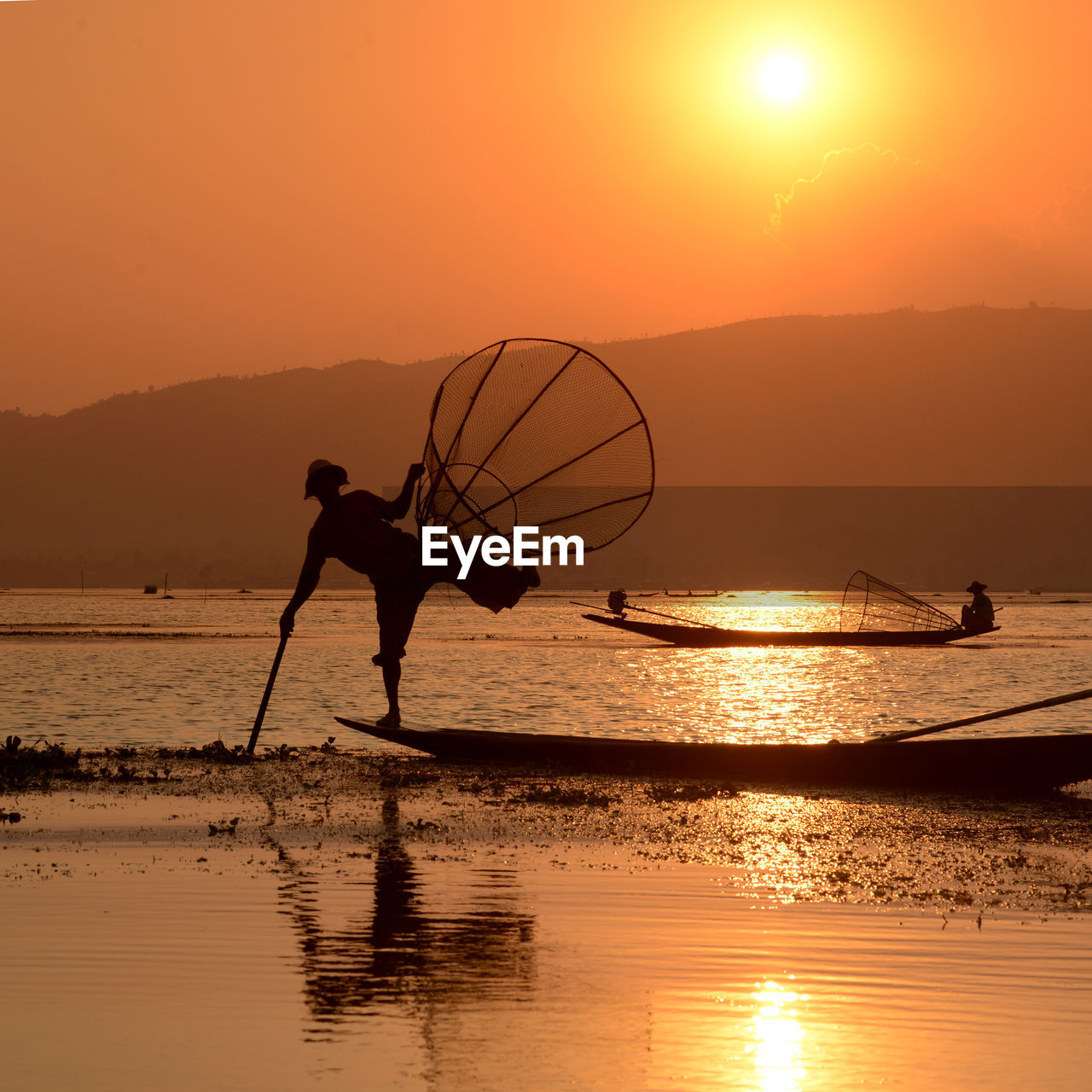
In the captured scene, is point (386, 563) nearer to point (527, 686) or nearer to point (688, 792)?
point (688, 792)

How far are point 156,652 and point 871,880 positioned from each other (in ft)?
160

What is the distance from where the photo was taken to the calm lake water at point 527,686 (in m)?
26.2

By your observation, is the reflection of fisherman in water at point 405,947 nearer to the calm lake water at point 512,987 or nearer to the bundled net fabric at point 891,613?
the calm lake water at point 512,987

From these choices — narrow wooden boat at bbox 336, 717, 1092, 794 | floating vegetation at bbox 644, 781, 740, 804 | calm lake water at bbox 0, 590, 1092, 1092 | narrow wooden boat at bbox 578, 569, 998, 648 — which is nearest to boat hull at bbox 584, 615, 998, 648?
narrow wooden boat at bbox 578, 569, 998, 648

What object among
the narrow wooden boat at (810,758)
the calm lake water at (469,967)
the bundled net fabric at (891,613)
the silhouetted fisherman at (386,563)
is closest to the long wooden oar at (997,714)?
the narrow wooden boat at (810,758)

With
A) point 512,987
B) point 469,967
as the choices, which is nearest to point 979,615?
point 469,967

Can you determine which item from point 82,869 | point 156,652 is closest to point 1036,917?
point 82,869

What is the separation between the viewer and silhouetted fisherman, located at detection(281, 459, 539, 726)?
17.1 m

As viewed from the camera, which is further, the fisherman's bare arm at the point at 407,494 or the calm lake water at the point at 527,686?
the calm lake water at the point at 527,686

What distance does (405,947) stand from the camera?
8453 millimetres

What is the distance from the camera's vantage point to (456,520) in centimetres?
1780
